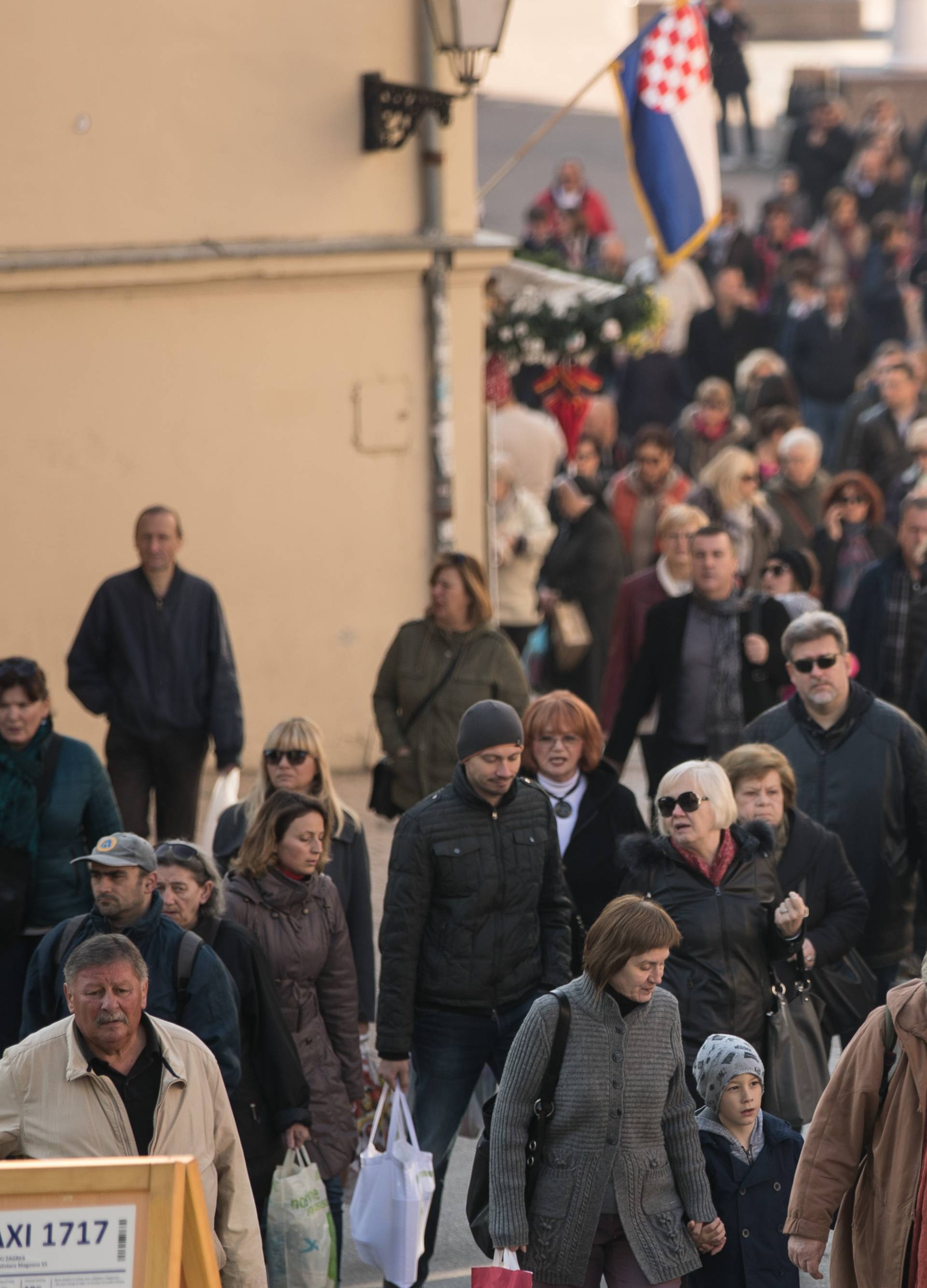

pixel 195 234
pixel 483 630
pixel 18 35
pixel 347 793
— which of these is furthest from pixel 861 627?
pixel 18 35

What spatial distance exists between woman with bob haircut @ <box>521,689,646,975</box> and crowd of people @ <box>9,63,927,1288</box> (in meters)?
0.01

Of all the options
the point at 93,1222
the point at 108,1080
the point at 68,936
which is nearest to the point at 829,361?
the point at 68,936

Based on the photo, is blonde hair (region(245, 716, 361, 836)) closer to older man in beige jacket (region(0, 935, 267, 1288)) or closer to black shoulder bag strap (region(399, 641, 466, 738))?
black shoulder bag strap (region(399, 641, 466, 738))

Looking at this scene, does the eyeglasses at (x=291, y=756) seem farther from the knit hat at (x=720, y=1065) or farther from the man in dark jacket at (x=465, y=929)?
the knit hat at (x=720, y=1065)

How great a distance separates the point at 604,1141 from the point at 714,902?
1.16 metres

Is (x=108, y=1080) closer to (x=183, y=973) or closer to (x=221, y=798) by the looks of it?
(x=183, y=973)

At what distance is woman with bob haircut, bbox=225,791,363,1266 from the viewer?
6875 mm

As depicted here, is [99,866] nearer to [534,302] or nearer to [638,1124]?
[638,1124]

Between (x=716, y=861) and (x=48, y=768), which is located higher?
(x=48, y=768)

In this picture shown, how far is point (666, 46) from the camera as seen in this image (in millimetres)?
13789

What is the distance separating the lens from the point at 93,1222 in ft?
16.0

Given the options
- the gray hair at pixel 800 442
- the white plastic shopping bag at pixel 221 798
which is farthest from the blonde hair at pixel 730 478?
the white plastic shopping bag at pixel 221 798

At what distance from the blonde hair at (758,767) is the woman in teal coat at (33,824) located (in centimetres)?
219

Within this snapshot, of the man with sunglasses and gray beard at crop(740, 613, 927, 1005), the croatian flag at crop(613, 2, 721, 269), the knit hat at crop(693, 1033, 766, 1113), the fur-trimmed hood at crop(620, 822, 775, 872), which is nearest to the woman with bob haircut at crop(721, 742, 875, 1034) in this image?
the fur-trimmed hood at crop(620, 822, 775, 872)
